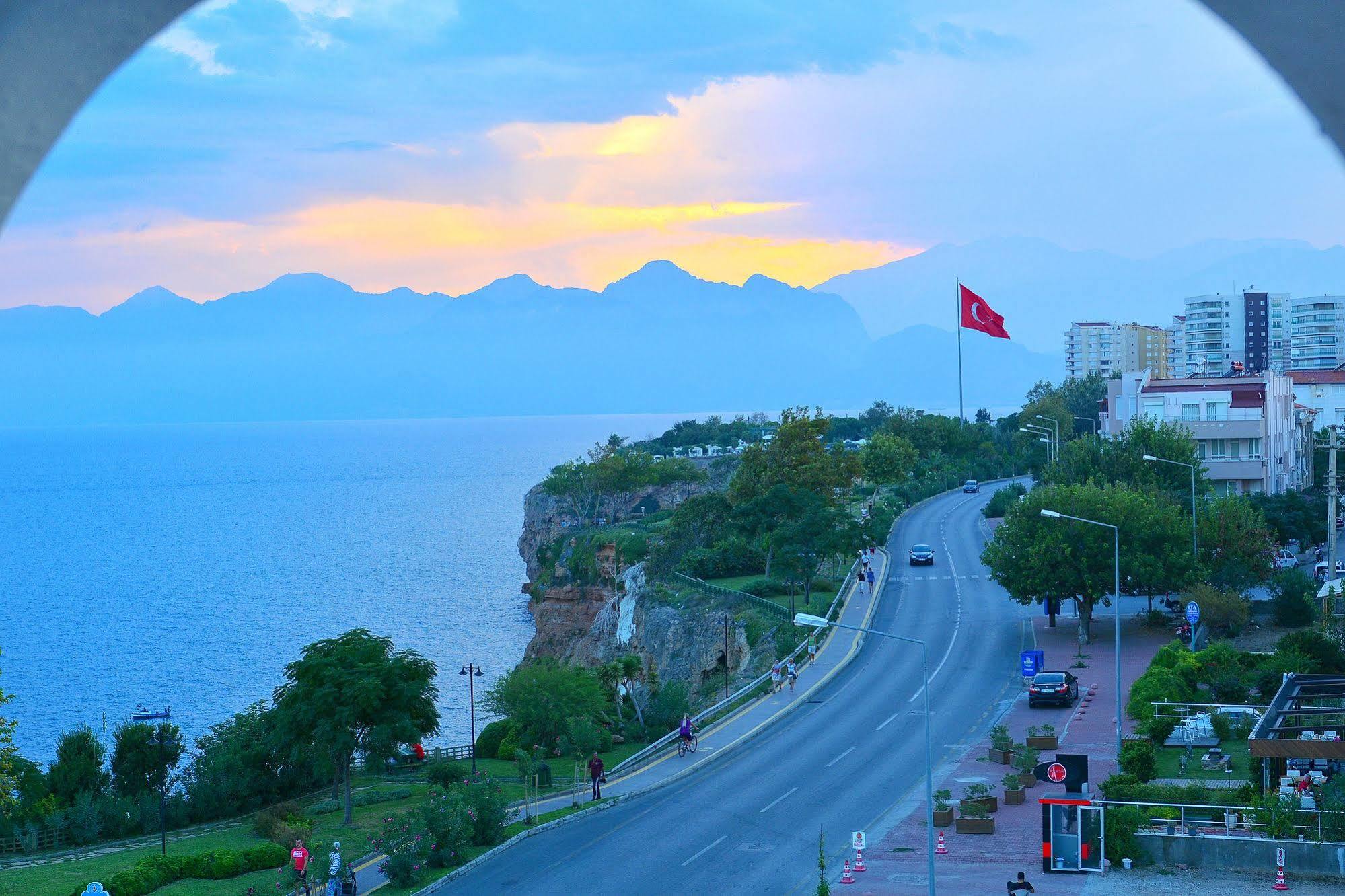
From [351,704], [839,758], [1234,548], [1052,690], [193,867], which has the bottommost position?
[193,867]

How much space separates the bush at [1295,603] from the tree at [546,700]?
93.1 feet

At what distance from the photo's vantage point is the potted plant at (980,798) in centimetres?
2975

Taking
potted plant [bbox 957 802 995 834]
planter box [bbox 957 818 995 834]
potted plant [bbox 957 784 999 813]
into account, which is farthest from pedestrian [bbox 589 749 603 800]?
planter box [bbox 957 818 995 834]

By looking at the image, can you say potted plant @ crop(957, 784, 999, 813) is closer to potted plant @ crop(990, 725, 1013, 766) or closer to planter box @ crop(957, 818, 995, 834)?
planter box @ crop(957, 818, 995, 834)

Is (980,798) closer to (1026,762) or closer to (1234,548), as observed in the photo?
(1026,762)

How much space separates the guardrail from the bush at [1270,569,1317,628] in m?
17.6

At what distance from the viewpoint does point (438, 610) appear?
106062 mm

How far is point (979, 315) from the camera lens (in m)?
57.9

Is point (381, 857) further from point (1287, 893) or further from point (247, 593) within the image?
point (247, 593)

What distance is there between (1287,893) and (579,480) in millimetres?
78023

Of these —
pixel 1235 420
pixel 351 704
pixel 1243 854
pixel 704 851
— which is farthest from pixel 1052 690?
pixel 1235 420

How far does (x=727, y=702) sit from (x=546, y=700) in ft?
25.9

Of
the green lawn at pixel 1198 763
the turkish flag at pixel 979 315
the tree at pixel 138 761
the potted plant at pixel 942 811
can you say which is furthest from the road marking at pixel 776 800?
the turkish flag at pixel 979 315

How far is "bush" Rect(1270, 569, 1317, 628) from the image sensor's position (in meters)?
50.4
